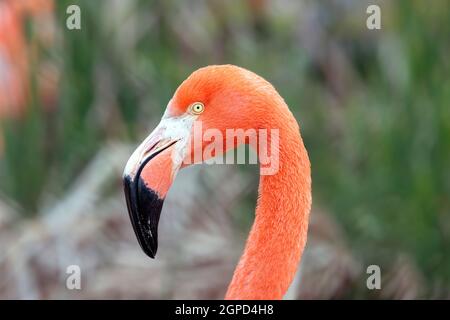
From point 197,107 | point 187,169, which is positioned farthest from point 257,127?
point 187,169

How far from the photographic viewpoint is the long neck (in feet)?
6.15

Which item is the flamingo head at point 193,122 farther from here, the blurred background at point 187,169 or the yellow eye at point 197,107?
the blurred background at point 187,169

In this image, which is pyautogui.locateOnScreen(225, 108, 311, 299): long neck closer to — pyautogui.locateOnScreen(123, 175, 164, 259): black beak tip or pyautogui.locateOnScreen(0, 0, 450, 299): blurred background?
pyautogui.locateOnScreen(123, 175, 164, 259): black beak tip

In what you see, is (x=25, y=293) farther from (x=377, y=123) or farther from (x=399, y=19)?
(x=399, y=19)

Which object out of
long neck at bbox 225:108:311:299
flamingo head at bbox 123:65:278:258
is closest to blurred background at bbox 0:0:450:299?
long neck at bbox 225:108:311:299

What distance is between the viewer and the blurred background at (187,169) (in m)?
3.12

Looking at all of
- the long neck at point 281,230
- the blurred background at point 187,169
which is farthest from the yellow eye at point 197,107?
the blurred background at point 187,169

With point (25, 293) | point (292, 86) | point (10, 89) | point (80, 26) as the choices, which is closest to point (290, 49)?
point (292, 86)

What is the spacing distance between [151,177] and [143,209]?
7 centimetres

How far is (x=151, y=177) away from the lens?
1.80 m

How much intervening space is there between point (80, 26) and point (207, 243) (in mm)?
1030

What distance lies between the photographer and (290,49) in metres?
3.86

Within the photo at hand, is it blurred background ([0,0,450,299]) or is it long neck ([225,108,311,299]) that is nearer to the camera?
long neck ([225,108,311,299])

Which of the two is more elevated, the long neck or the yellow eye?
the yellow eye
